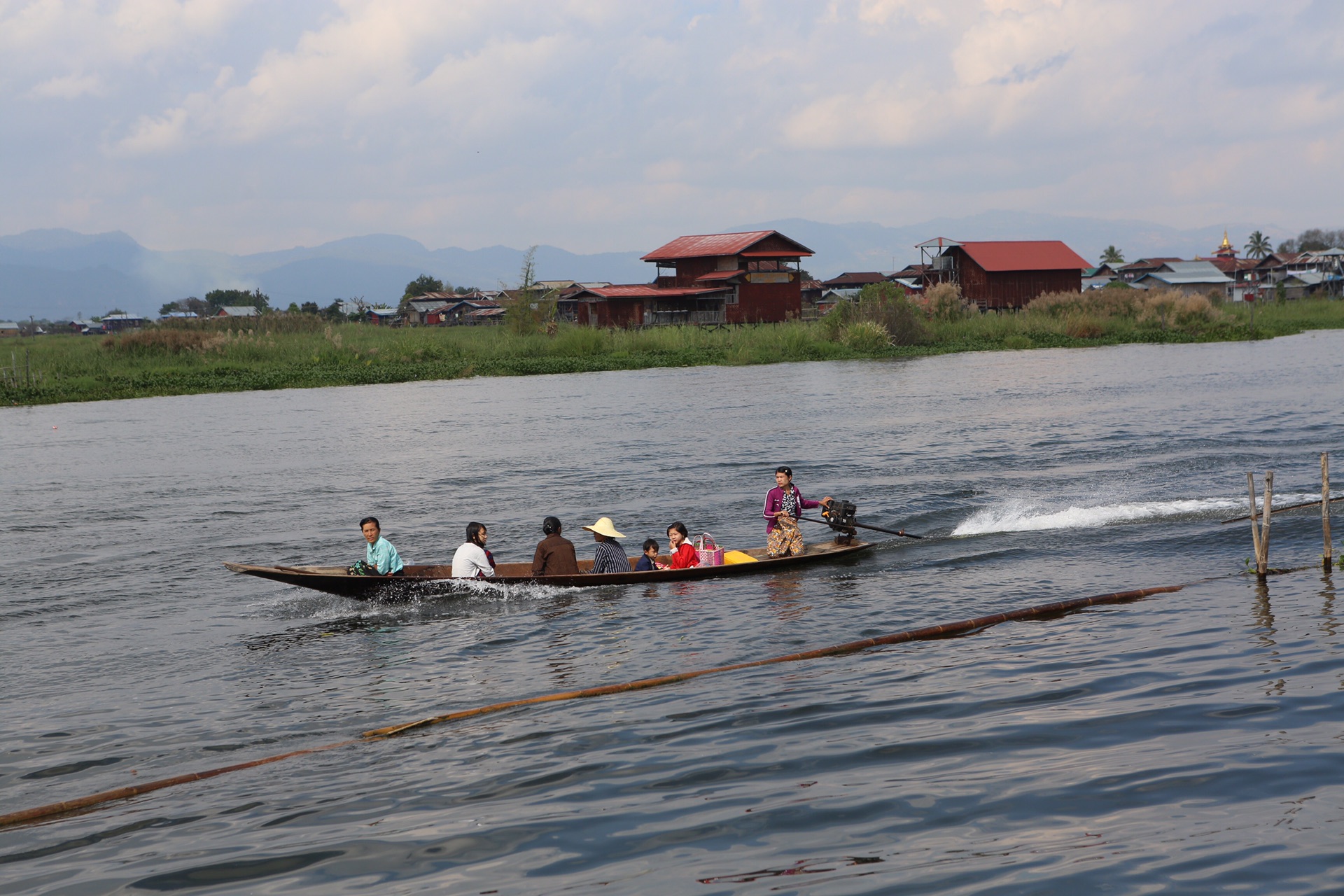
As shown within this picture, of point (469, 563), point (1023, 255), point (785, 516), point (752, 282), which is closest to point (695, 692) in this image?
point (469, 563)

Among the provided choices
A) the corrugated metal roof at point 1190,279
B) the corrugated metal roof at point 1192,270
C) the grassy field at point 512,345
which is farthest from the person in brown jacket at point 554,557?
the corrugated metal roof at point 1192,270

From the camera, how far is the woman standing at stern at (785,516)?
603 inches

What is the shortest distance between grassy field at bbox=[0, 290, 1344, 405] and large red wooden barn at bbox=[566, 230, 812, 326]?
28.4 ft

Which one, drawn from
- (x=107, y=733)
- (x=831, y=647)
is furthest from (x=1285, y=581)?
(x=107, y=733)

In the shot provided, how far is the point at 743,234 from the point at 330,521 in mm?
53994

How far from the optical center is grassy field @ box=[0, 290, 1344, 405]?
46062 mm

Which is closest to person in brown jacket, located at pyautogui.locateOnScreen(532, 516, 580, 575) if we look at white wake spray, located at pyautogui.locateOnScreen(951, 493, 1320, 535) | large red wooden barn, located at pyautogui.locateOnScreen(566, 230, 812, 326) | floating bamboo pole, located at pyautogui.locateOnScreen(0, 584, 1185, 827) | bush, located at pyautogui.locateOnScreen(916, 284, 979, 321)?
floating bamboo pole, located at pyautogui.locateOnScreen(0, 584, 1185, 827)

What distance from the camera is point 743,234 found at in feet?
234

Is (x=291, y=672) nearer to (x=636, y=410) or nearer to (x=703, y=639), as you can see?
(x=703, y=639)

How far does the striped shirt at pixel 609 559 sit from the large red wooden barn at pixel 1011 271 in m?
62.6

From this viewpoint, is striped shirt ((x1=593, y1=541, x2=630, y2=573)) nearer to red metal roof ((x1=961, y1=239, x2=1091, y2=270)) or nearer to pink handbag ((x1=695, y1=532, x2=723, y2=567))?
pink handbag ((x1=695, y1=532, x2=723, y2=567))

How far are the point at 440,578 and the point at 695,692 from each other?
510 centimetres

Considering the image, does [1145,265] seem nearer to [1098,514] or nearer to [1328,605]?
[1098,514]

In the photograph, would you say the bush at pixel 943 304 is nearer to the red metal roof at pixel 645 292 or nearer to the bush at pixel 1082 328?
the bush at pixel 1082 328
